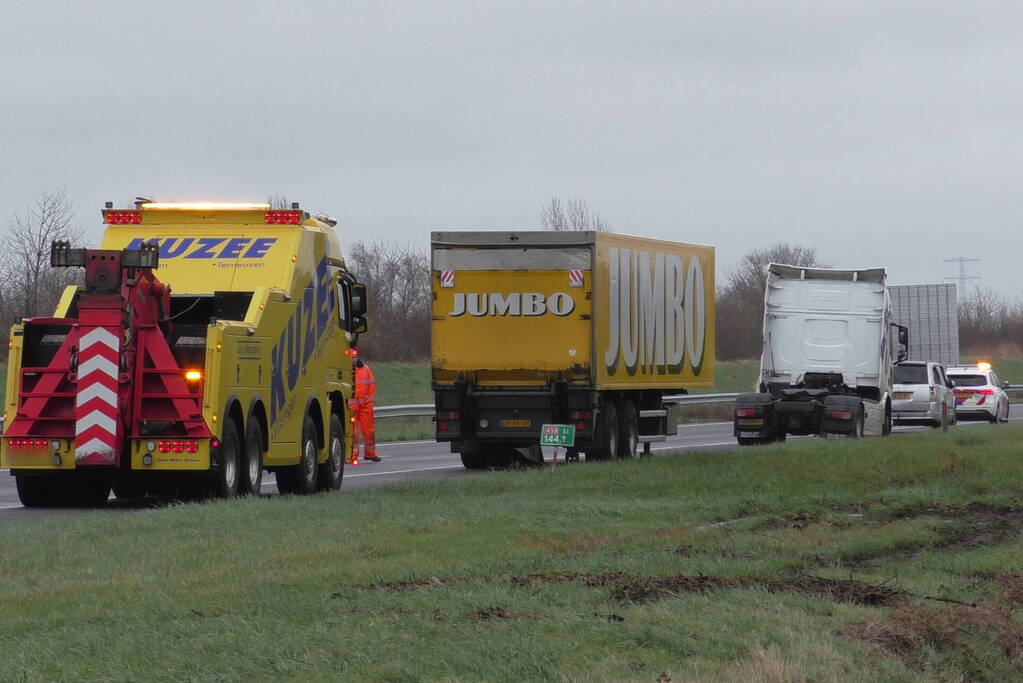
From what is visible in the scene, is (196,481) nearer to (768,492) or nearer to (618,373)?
(768,492)

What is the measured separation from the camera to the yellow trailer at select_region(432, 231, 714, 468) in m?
22.9

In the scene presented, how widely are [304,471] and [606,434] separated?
20.0 ft

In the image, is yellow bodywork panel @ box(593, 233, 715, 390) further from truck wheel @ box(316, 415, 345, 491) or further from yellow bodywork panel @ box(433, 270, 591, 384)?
truck wheel @ box(316, 415, 345, 491)

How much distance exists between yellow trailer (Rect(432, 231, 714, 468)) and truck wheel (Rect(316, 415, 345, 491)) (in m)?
2.97

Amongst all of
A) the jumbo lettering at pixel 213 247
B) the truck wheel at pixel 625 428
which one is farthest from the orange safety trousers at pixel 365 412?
the jumbo lettering at pixel 213 247

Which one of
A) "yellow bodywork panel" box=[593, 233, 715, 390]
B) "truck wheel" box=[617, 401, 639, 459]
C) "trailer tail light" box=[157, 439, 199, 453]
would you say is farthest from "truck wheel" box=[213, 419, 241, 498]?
"truck wheel" box=[617, 401, 639, 459]

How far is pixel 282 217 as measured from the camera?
18.4 metres

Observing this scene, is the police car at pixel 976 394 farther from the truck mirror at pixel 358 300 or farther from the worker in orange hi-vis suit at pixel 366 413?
the truck mirror at pixel 358 300

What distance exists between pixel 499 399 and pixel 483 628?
Answer: 50.0 ft

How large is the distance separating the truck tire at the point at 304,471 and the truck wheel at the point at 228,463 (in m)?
1.84

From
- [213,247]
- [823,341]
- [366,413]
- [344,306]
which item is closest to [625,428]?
[366,413]

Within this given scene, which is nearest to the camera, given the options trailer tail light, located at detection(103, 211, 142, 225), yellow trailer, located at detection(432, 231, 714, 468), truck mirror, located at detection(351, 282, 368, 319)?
trailer tail light, located at detection(103, 211, 142, 225)

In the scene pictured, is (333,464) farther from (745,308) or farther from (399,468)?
(745,308)

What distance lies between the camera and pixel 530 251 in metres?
23.1
